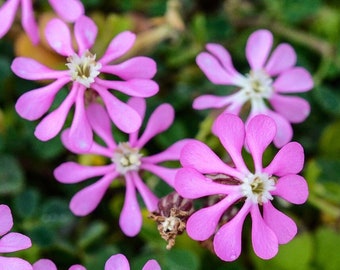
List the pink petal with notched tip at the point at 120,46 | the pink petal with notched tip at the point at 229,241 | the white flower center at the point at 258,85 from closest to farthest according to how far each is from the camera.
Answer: the pink petal with notched tip at the point at 229,241, the pink petal with notched tip at the point at 120,46, the white flower center at the point at 258,85

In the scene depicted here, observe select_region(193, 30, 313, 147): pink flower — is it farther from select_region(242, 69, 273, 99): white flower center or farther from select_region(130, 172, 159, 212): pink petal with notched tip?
select_region(130, 172, 159, 212): pink petal with notched tip

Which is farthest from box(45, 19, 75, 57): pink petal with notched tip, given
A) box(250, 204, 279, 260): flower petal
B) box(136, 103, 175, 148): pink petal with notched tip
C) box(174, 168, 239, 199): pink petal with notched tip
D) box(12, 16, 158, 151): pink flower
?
box(250, 204, 279, 260): flower petal

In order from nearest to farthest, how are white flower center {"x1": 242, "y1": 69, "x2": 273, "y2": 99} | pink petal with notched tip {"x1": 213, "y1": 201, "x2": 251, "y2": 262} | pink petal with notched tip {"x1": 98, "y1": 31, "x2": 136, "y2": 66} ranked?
pink petal with notched tip {"x1": 213, "y1": 201, "x2": 251, "y2": 262}, pink petal with notched tip {"x1": 98, "y1": 31, "x2": 136, "y2": 66}, white flower center {"x1": 242, "y1": 69, "x2": 273, "y2": 99}

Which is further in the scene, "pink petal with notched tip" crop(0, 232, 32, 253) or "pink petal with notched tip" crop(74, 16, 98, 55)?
"pink petal with notched tip" crop(74, 16, 98, 55)

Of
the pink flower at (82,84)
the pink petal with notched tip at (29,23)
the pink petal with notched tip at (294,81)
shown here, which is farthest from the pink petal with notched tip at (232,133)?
the pink petal with notched tip at (29,23)

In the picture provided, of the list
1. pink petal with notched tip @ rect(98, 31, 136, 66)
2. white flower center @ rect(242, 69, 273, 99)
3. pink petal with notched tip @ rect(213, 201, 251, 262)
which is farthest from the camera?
white flower center @ rect(242, 69, 273, 99)

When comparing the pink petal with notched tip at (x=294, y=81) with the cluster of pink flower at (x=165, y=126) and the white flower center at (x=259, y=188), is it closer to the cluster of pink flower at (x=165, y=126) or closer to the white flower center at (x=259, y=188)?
the cluster of pink flower at (x=165, y=126)

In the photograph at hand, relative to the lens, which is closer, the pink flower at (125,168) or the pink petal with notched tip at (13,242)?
the pink petal with notched tip at (13,242)

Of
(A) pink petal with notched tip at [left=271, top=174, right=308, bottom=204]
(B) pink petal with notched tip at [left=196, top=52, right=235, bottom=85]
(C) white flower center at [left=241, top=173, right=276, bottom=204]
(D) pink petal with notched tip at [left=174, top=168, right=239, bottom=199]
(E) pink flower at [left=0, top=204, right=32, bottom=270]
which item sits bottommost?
(A) pink petal with notched tip at [left=271, top=174, right=308, bottom=204]
